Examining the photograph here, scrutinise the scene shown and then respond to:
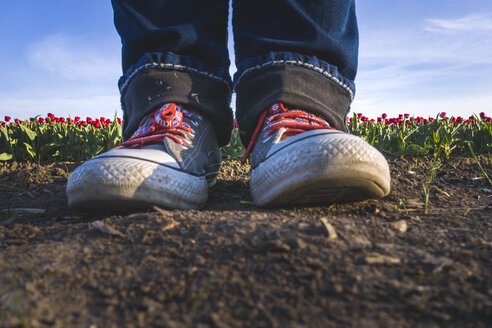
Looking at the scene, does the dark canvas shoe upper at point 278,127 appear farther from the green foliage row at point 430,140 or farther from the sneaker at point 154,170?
the green foliage row at point 430,140

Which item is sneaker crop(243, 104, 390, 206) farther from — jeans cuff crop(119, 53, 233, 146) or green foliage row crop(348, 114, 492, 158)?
green foliage row crop(348, 114, 492, 158)

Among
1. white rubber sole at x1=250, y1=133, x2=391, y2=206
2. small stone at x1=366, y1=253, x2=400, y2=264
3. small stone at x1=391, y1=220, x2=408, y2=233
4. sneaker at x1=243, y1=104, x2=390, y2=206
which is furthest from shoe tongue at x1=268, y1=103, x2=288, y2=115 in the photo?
small stone at x1=366, y1=253, x2=400, y2=264

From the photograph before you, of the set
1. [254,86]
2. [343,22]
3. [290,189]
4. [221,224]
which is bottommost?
[221,224]

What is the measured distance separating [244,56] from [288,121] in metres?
0.50

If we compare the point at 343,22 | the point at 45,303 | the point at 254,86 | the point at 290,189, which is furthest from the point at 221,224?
the point at 343,22

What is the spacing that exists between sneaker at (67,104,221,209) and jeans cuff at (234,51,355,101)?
0.35 metres

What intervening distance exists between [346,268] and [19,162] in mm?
3311

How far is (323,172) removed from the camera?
48.6 inches

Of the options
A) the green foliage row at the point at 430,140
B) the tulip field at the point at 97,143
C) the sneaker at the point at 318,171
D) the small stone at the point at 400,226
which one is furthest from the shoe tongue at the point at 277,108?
the green foliage row at the point at 430,140

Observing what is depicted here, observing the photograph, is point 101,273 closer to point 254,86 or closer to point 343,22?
point 254,86

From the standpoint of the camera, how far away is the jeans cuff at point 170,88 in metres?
1.71

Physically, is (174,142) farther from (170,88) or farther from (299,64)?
(299,64)

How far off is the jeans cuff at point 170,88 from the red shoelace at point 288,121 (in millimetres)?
298

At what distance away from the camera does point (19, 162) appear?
10.6 feet
